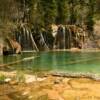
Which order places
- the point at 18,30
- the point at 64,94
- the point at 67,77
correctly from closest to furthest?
1. the point at 64,94
2. the point at 67,77
3. the point at 18,30

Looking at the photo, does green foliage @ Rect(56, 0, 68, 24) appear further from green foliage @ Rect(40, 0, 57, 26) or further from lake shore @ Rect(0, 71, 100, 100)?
lake shore @ Rect(0, 71, 100, 100)

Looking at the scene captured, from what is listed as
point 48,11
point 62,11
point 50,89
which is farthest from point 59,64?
point 62,11

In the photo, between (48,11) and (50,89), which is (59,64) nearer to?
(50,89)

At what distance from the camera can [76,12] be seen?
61.0m

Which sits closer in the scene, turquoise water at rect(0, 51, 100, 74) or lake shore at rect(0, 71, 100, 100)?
lake shore at rect(0, 71, 100, 100)

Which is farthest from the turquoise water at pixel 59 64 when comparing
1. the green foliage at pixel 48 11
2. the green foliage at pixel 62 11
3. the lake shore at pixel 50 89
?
the green foliage at pixel 62 11

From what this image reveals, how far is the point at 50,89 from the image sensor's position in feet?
50.9

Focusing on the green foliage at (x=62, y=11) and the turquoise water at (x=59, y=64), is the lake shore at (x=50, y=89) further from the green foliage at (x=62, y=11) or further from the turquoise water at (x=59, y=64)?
the green foliage at (x=62, y=11)

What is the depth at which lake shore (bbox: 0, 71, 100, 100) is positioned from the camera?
1376 centimetres

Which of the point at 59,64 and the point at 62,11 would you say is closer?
the point at 59,64

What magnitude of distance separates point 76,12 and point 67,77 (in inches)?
1673

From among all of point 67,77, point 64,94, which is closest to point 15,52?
point 67,77

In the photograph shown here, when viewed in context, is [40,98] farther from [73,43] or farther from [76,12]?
[76,12]

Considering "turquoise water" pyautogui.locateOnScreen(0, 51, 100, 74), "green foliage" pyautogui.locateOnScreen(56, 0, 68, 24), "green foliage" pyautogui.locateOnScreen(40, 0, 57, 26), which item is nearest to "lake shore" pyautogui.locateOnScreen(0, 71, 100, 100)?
"turquoise water" pyautogui.locateOnScreen(0, 51, 100, 74)
